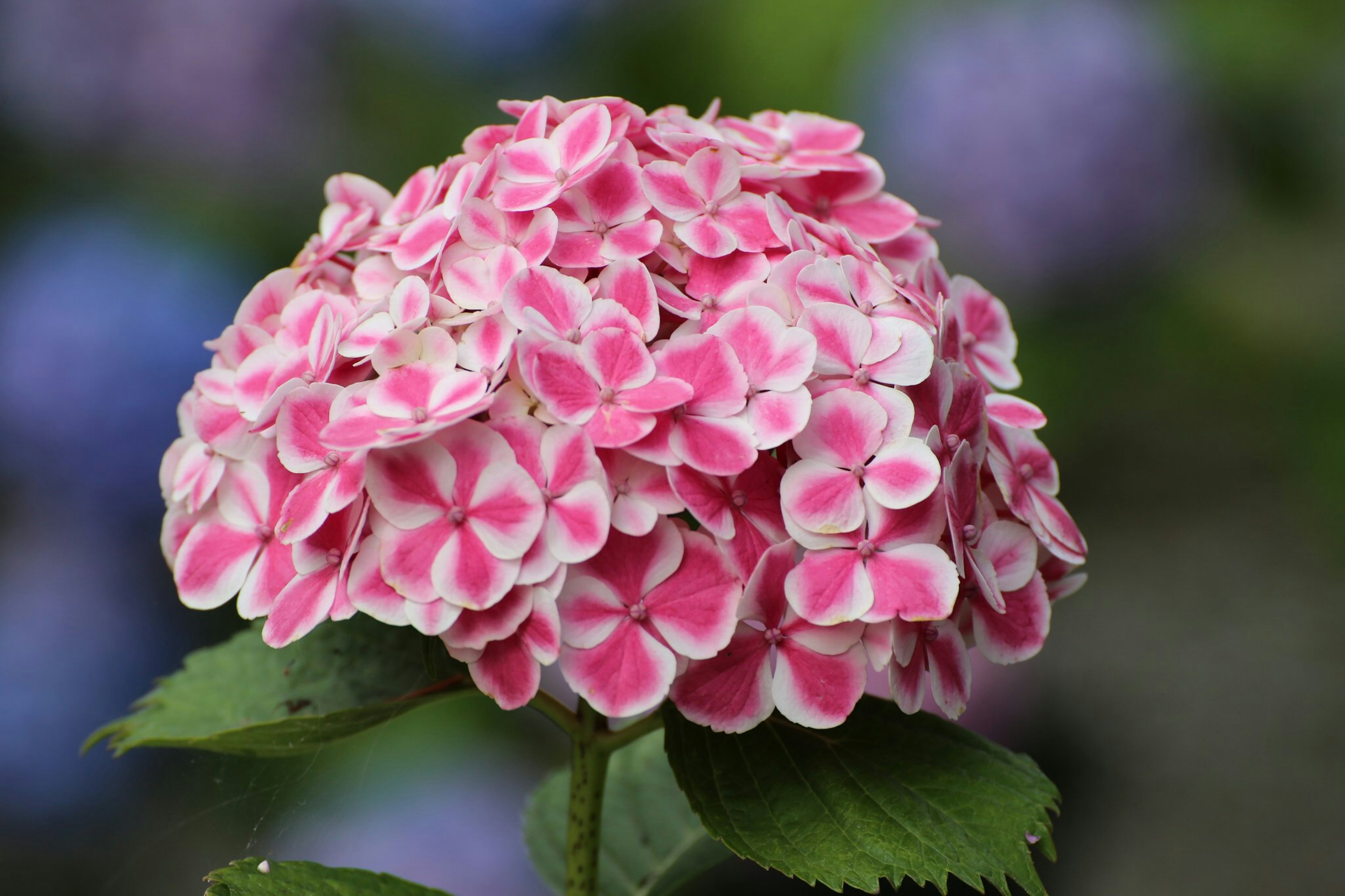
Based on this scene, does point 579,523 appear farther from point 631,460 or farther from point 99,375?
point 99,375

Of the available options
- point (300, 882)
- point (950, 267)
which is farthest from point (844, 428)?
point (950, 267)

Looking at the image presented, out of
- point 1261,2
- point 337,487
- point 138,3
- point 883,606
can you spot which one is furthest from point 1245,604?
point 138,3

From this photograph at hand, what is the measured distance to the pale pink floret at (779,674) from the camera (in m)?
0.51

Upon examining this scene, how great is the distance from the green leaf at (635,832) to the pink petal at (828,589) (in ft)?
1.65

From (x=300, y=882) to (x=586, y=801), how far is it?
0.54ft

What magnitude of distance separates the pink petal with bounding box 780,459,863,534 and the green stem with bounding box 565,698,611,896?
21 centimetres

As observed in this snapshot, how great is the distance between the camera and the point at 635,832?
3.19 feet

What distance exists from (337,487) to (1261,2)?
2281 mm

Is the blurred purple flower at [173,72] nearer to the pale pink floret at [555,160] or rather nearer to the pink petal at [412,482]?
the pale pink floret at [555,160]

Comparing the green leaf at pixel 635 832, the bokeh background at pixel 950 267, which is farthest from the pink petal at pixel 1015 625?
the bokeh background at pixel 950 267

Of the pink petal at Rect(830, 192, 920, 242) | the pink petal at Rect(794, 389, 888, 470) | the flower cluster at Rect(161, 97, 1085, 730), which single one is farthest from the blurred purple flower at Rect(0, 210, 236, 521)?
the pink petal at Rect(794, 389, 888, 470)

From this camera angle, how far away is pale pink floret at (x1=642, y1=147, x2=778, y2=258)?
22.6 inches

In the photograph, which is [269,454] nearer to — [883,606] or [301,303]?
[301,303]

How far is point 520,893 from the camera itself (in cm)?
131
